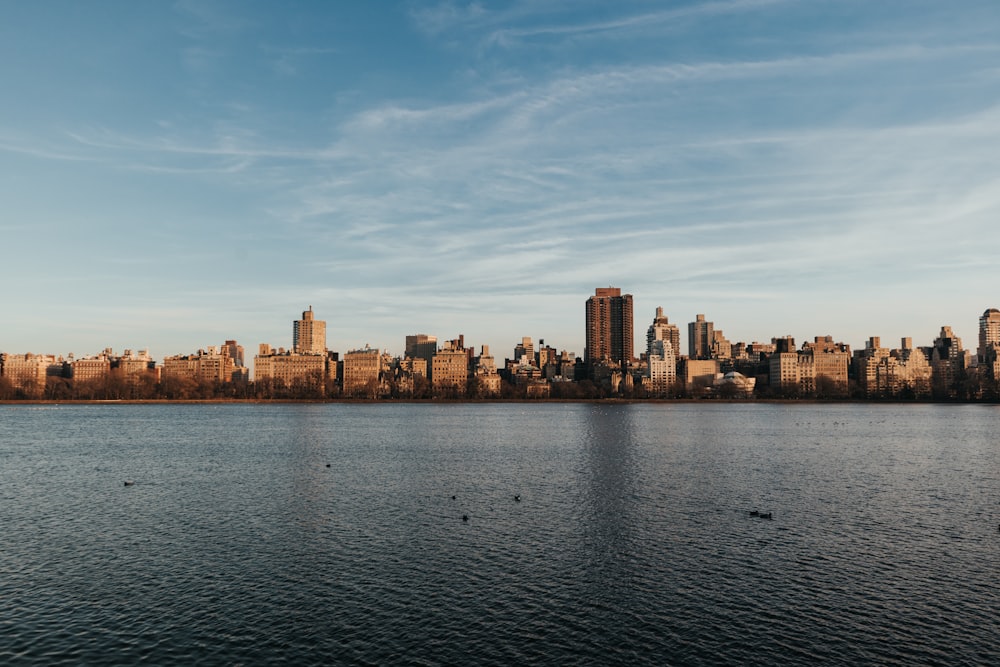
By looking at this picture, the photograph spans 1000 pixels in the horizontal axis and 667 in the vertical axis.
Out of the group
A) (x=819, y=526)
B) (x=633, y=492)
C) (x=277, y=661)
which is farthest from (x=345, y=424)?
(x=277, y=661)

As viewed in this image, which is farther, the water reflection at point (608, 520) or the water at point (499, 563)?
the water reflection at point (608, 520)

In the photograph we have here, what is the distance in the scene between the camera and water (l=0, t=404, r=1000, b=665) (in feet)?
106

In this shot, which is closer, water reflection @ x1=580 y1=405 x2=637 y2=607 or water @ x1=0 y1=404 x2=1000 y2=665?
water @ x1=0 y1=404 x2=1000 y2=665

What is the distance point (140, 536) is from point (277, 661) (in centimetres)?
2532

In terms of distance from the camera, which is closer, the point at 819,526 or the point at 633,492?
the point at 819,526

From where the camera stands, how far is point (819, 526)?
54.0m

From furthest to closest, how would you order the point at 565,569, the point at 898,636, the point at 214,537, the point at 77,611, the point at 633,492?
1. the point at 633,492
2. the point at 214,537
3. the point at 565,569
4. the point at 77,611
5. the point at 898,636

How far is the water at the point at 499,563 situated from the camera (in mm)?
32312

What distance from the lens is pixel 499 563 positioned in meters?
44.2

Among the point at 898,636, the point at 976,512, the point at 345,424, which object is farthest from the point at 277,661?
the point at 345,424

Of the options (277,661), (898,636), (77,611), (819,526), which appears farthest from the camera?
(819,526)

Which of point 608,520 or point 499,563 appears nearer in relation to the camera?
point 499,563

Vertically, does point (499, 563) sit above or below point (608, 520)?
below

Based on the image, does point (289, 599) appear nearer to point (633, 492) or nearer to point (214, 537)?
point (214, 537)
